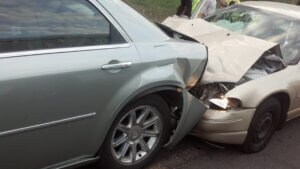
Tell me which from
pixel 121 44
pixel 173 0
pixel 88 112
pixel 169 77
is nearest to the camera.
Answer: pixel 88 112

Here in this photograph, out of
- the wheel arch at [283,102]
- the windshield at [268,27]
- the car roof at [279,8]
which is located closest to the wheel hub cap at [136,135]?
the wheel arch at [283,102]

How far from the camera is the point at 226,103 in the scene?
4578 millimetres

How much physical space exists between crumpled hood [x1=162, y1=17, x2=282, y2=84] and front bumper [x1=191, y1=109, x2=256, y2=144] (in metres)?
0.37

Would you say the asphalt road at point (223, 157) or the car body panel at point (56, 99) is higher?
the car body panel at point (56, 99)

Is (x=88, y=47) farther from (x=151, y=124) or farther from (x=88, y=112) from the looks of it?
(x=151, y=124)

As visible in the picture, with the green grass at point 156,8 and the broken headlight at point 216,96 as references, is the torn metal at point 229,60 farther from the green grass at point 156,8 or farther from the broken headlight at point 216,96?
the green grass at point 156,8

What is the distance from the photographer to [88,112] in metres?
3.52

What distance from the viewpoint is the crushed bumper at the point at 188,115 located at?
431cm

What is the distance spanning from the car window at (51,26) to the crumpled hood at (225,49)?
146 centimetres

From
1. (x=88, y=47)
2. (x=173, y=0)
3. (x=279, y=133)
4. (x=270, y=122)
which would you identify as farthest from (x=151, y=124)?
(x=173, y=0)

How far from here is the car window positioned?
322 centimetres

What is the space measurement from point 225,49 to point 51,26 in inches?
94.7

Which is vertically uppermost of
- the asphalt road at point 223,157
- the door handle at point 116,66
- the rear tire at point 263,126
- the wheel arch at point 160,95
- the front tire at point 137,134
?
the door handle at point 116,66

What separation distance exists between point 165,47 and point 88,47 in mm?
801
